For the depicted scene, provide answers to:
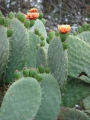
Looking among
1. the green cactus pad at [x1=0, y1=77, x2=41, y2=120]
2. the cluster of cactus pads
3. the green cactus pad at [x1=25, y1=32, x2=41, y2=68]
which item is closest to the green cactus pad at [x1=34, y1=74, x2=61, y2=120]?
the cluster of cactus pads

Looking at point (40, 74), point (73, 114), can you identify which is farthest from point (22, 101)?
point (73, 114)

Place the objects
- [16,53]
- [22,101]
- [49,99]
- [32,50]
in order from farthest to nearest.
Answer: [32,50] → [16,53] → [49,99] → [22,101]

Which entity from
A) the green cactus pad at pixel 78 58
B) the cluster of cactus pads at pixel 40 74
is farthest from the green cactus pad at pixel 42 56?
the green cactus pad at pixel 78 58

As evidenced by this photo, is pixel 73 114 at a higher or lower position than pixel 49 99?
lower

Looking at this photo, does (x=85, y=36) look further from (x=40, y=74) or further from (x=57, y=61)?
(x=40, y=74)

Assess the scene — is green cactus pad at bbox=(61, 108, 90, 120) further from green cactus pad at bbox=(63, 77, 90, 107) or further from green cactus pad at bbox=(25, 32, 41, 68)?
green cactus pad at bbox=(25, 32, 41, 68)

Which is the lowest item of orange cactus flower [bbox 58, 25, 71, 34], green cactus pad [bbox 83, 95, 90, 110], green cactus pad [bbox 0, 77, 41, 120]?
green cactus pad [bbox 83, 95, 90, 110]

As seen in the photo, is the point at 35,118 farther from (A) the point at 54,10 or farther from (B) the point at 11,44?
(A) the point at 54,10

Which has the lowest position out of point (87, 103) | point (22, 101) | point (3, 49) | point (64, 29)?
point (87, 103)
